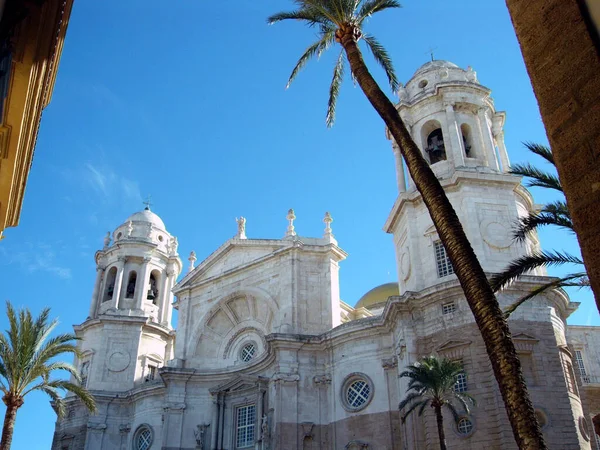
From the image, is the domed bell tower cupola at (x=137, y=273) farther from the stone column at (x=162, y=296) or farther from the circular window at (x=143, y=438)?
the circular window at (x=143, y=438)

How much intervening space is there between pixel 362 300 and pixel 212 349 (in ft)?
48.4

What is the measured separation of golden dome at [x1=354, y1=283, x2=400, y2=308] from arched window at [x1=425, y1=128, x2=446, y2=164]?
16.3 metres

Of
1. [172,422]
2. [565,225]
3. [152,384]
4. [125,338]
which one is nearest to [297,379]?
[172,422]

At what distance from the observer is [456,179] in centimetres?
2850

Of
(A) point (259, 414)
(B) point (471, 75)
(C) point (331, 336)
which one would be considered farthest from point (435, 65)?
(A) point (259, 414)

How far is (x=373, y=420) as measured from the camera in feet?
90.5

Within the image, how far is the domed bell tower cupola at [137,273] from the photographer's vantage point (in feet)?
143

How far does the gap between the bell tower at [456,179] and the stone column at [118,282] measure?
2064cm

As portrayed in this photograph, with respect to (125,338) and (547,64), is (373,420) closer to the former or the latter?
(125,338)

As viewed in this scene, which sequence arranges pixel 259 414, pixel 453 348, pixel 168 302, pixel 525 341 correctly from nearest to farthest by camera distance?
1. pixel 525 341
2. pixel 453 348
3. pixel 259 414
4. pixel 168 302

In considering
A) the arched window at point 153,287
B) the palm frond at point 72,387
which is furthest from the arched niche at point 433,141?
the arched window at point 153,287

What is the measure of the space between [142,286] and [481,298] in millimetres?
36986

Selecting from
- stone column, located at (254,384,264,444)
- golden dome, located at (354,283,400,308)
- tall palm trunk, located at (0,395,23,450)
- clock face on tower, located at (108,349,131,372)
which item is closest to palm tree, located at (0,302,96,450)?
tall palm trunk, located at (0,395,23,450)

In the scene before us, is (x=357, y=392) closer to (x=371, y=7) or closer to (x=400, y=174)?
(x=400, y=174)
